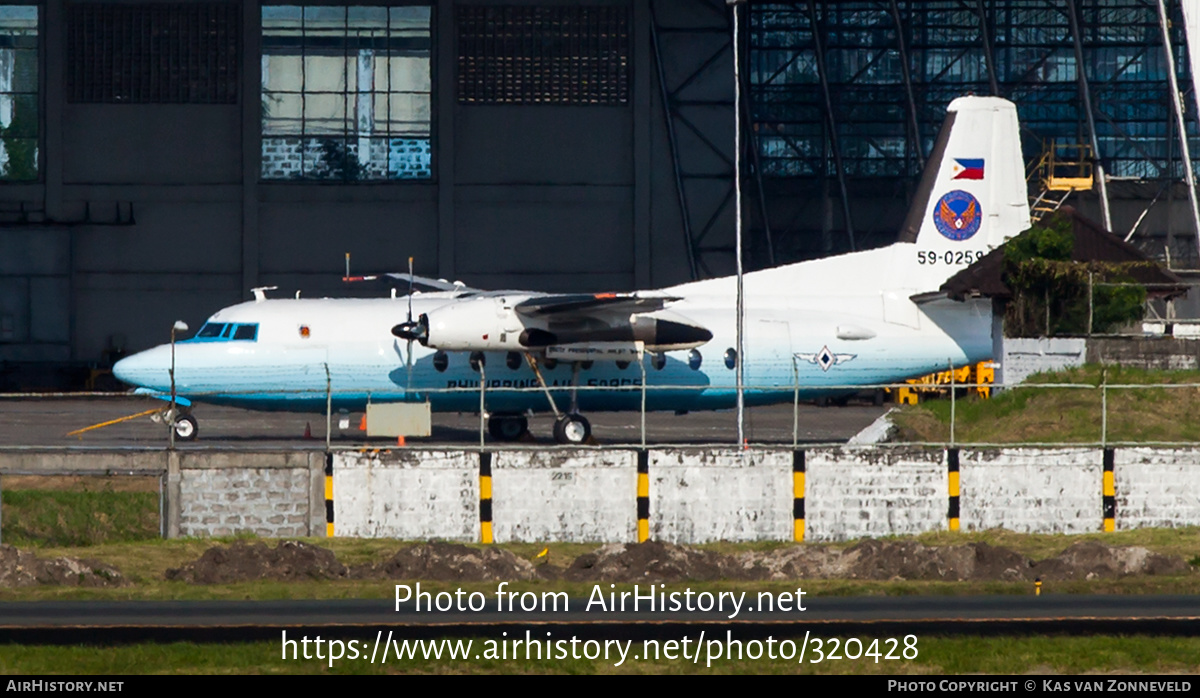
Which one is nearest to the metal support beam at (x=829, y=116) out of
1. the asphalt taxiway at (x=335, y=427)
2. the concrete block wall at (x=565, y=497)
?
the asphalt taxiway at (x=335, y=427)

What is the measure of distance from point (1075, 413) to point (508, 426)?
13.0 m

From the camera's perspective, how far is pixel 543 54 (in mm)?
55344

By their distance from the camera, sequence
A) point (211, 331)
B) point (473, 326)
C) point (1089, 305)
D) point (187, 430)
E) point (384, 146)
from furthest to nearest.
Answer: point (384, 146) → point (211, 331) → point (187, 430) → point (473, 326) → point (1089, 305)

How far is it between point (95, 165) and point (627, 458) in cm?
3742

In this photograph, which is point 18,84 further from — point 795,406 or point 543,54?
point 795,406

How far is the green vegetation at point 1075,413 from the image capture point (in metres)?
26.8

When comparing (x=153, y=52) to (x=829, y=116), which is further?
(x=153, y=52)

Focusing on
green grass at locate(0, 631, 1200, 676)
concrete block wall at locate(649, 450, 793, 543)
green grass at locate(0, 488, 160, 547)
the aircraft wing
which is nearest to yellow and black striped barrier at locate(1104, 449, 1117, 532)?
concrete block wall at locate(649, 450, 793, 543)

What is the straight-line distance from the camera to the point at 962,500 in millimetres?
23953

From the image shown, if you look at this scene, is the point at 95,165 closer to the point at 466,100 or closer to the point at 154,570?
the point at 466,100

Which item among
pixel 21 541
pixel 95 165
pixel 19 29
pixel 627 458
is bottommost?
pixel 21 541

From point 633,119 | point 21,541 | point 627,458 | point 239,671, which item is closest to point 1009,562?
point 627,458

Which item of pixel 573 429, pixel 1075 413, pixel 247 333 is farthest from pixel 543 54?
pixel 1075 413
